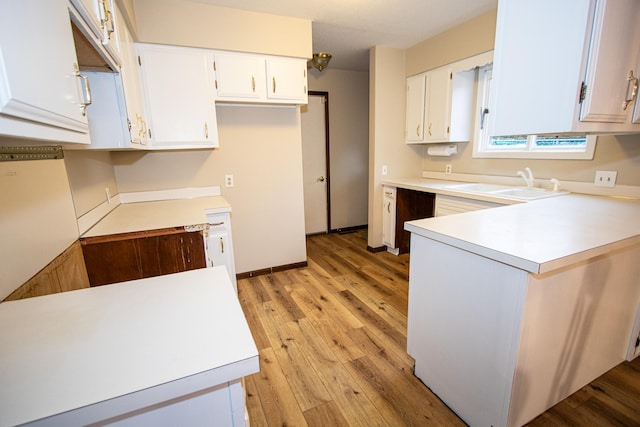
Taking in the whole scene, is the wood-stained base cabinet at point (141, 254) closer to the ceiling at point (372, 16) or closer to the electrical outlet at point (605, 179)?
the ceiling at point (372, 16)

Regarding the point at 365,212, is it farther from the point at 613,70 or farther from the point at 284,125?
the point at 613,70

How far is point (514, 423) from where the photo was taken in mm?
1245

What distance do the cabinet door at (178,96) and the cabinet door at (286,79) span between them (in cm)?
51

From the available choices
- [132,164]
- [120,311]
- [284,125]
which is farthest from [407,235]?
[120,311]

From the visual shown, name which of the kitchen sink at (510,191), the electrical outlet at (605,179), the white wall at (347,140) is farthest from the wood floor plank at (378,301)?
the white wall at (347,140)

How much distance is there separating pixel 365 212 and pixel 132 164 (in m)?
3.37

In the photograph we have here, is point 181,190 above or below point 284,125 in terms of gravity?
below

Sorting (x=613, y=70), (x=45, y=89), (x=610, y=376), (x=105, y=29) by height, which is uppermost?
(x=105, y=29)

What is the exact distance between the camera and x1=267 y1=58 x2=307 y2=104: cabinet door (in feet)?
8.50

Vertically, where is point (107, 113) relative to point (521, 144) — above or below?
above

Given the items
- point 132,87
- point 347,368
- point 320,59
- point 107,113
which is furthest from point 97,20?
point 320,59

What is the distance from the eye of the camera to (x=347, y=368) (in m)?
1.78

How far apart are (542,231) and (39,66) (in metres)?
1.80

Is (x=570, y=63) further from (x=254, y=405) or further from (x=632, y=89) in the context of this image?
(x=254, y=405)
